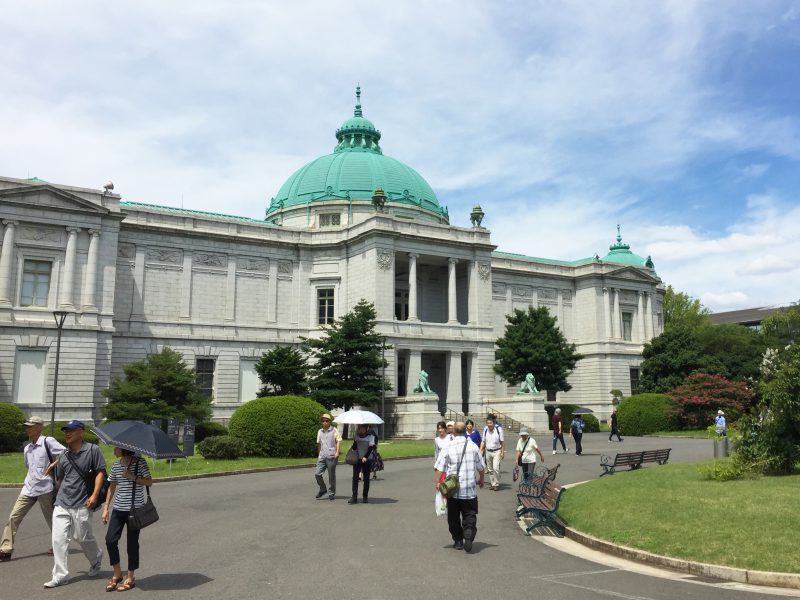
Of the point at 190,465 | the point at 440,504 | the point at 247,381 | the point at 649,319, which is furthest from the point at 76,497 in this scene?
the point at 649,319

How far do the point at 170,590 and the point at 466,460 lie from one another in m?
4.93

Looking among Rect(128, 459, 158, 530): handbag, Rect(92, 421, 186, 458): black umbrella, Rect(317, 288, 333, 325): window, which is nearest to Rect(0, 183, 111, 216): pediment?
Rect(317, 288, 333, 325): window

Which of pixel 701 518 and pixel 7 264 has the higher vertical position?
pixel 7 264

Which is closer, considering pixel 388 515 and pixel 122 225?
pixel 388 515

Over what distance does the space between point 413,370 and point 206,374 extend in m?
14.4

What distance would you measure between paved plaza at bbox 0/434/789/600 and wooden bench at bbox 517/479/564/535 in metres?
0.48

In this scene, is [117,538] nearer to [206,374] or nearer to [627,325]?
[206,374]

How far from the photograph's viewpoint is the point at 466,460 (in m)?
11.2

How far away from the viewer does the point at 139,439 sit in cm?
889

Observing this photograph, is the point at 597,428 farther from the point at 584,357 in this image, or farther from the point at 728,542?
the point at 728,542

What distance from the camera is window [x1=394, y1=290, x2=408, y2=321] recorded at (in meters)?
53.3

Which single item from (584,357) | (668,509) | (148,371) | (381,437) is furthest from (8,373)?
(584,357)

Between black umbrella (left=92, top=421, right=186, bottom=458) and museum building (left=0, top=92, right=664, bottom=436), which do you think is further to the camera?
museum building (left=0, top=92, right=664, bottom=436)

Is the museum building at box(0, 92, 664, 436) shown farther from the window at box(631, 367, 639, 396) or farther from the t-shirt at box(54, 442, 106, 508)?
the t-shirt at box(54, 442, 106, 508)
